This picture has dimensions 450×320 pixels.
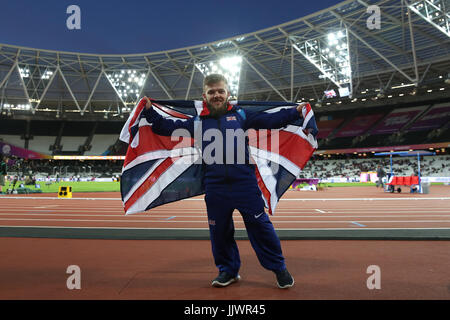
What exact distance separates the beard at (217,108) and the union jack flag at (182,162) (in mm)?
604

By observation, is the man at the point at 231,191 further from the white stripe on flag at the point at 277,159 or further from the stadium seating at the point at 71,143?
the stadium seating at the point at 71,143

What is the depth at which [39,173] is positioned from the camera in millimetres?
42625

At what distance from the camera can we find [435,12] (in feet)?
65.7

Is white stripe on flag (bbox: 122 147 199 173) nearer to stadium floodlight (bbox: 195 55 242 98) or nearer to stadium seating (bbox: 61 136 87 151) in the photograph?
stadium floodlight (bbox: 195 55 242 98)

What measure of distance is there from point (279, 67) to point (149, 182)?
32.3 m

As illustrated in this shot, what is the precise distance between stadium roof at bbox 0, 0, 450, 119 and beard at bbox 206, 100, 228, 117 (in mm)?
23984

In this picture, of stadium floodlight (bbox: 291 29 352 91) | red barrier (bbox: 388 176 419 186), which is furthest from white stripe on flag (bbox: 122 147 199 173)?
stadium floodlight (bbox: 291 29 352 91)

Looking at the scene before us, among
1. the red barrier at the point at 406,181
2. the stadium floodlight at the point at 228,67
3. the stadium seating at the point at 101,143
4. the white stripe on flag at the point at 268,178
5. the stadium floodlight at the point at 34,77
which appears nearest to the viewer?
the white stripe on flag at the point at 268,178

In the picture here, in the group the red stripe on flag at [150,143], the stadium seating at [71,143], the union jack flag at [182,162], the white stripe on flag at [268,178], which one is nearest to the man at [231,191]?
the union jack flag at [182,162]

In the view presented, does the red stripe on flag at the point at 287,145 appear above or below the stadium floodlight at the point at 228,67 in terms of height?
below

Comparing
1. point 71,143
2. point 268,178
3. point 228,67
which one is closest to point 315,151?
point 228,67

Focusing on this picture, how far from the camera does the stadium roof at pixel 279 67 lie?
78.2ft
